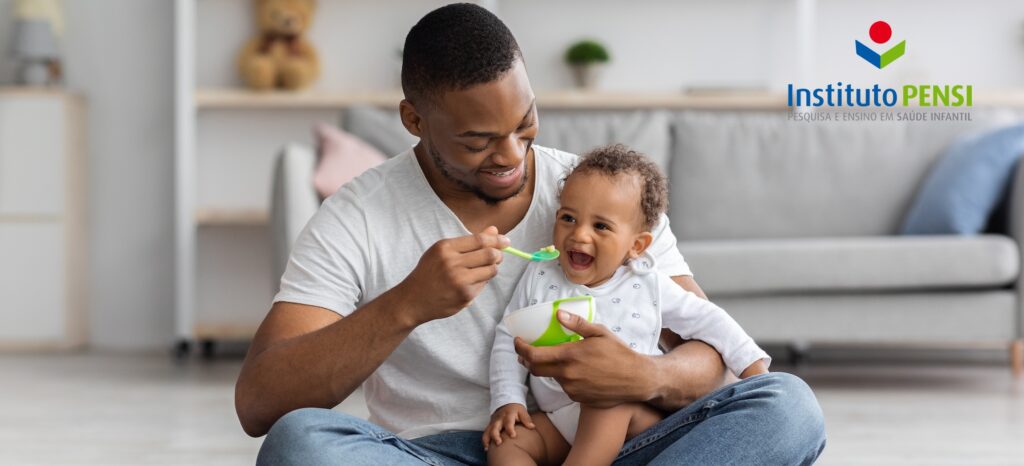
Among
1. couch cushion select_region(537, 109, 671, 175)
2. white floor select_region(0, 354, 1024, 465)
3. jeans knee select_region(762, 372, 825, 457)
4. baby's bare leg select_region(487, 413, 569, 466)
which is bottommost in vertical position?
white floor select_region(0, 354, 1024, 465)

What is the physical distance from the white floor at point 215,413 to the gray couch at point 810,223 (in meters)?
0.26

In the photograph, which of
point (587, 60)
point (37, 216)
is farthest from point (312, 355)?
point (37, 216)

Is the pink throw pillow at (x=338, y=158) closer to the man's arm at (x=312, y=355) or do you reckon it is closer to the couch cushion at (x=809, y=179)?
the couch cushion at (x=809, y=179)

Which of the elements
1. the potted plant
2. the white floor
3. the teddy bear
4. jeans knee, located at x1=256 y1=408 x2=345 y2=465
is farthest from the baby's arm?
the teddy bear

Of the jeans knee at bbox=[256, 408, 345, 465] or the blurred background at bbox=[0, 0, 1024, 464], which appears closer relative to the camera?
the jeans knee at bbox=[256, 408, 345, 465]

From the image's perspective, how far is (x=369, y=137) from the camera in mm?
4055

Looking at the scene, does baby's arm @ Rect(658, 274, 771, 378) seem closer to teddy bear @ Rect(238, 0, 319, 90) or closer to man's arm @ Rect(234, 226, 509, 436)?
man's arm @ Rect(234, 226, 509, 436)

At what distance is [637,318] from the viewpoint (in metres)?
1.67

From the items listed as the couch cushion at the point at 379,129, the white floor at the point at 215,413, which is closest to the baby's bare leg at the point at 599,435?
the white floor at the point at 215,413

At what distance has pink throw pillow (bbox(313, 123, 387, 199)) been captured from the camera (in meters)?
3.71

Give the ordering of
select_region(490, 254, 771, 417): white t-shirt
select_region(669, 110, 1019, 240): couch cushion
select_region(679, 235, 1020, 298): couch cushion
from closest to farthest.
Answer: select_region(490, 254, 771, 417): white t-shirt → select_region(679, 235, 1020, 298): couch cushion → select_region(669, 110, 1019, 240): couch cushion

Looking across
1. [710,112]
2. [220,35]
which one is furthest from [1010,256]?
[220,35]

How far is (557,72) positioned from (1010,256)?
A: 2101 millimetres

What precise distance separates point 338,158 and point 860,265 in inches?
64.4
